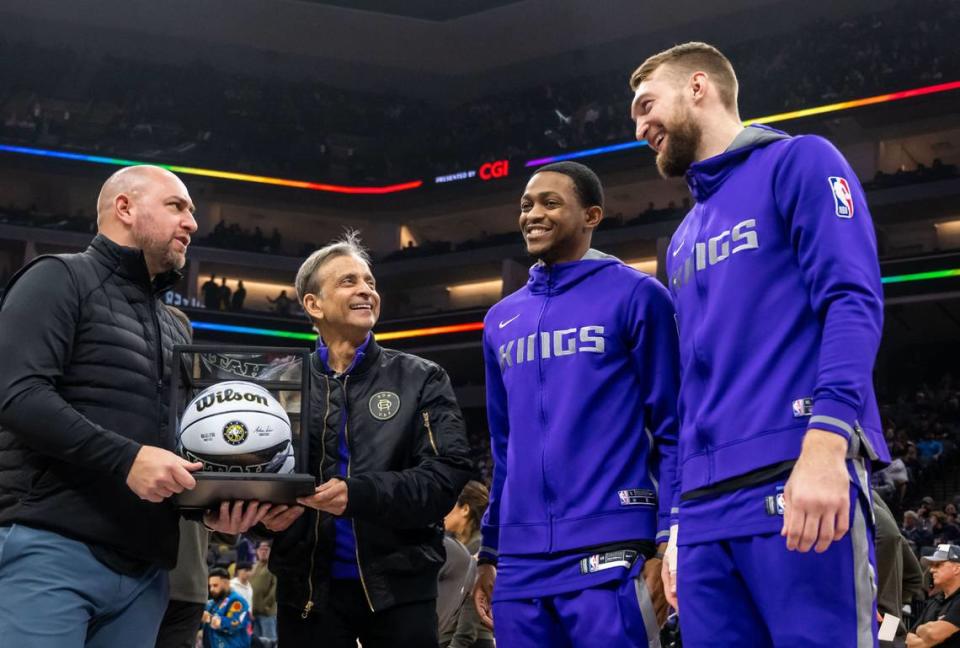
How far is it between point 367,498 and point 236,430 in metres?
0.53

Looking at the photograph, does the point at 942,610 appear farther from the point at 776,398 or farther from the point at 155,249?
the point at 155,249

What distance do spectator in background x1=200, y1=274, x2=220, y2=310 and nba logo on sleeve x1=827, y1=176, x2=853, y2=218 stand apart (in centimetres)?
2907

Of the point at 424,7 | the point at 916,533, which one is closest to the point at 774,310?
the point at 916,533

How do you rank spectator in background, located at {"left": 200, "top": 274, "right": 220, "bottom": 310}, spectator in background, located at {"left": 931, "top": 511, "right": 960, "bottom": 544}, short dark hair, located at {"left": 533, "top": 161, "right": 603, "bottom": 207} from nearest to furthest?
short dark hair, located at {"left": 533, "top": 161, "right": 603, "bottom": 207} < spectator in background, located at {"left": 931, "top": 511, "right": 960, "bottom": 544} < spectator in background, located at {"left": 200, "top": 274, "right": 220, "bottom": 310}

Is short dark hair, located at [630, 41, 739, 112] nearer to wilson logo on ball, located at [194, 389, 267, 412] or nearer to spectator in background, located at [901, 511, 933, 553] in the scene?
wilson logo on ball, located at [194, 389, 267, 412]

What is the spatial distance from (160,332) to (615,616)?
1634 mm

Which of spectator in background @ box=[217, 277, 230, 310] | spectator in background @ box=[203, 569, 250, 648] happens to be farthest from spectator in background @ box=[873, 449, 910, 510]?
spectator in background @ box=[217, 277, 230, 310]

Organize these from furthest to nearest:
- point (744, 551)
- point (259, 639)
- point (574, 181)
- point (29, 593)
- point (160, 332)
Result: point (259, 639), point (574, 181), point (160, 332), point (29, 593), point (744, 551)

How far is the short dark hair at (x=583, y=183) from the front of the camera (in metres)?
3.54

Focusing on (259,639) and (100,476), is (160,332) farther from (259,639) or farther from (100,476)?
(259,639)

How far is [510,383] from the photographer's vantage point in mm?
3428

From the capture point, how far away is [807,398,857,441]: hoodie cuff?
2178 millimetres

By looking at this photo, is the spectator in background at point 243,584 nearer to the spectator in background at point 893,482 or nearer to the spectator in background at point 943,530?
the spectator in background at point 943,530

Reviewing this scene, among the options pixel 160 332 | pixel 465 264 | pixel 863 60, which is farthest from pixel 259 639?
pixel 863 60
